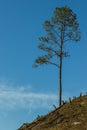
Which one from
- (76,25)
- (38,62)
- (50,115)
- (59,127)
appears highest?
(76,25)

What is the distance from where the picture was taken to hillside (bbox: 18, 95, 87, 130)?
121 feet

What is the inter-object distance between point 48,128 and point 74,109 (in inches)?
168

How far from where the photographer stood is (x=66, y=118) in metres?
39.4

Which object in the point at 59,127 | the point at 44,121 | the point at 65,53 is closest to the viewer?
the point at 59,127

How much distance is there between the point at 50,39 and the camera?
5219 cm

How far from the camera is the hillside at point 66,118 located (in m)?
37.0

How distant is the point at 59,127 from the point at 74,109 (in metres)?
4.41

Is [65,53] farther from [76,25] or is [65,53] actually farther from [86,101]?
[86,101]

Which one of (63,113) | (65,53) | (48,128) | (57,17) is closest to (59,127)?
(48,128)

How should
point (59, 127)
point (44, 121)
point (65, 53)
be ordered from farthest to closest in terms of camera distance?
point (65, 53)
point (44, 121)
point (59, 127)

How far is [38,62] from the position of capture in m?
51.6

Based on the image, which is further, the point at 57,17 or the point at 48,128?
the point at 57,17

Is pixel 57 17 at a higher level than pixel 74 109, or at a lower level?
higher

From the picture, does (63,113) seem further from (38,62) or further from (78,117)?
(38,62)
